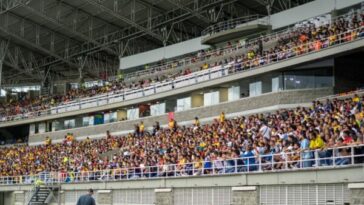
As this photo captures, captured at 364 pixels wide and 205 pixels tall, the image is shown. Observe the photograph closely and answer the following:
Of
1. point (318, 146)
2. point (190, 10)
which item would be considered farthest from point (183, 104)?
point (318, 146)

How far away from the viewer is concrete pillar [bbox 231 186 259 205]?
92.5 feet

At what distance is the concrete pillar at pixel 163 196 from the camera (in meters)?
34.3

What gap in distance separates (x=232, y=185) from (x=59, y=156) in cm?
2633

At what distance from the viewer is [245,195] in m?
28.9

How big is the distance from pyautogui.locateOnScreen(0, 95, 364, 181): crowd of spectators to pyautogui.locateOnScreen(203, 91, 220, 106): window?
2284 millimetres

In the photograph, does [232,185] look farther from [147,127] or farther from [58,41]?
[58,41]

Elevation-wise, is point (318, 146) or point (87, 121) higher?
point (87, 121)

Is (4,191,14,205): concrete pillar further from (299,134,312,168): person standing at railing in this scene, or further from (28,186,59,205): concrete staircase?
(299,134,312,168): person standing at railing

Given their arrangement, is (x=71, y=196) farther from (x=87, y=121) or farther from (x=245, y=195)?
(x=245, y=195)

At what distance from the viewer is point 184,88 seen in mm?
49781

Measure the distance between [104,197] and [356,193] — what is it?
828 inches

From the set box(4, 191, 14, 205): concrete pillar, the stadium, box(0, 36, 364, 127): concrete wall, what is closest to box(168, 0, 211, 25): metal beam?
the stadium

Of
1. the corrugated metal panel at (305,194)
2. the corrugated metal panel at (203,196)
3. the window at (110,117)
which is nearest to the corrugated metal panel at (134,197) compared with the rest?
the corrugated metal panel at (203,196)

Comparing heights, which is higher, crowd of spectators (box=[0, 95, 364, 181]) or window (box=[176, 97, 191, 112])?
window (box=[176, 97, 191, 112])
